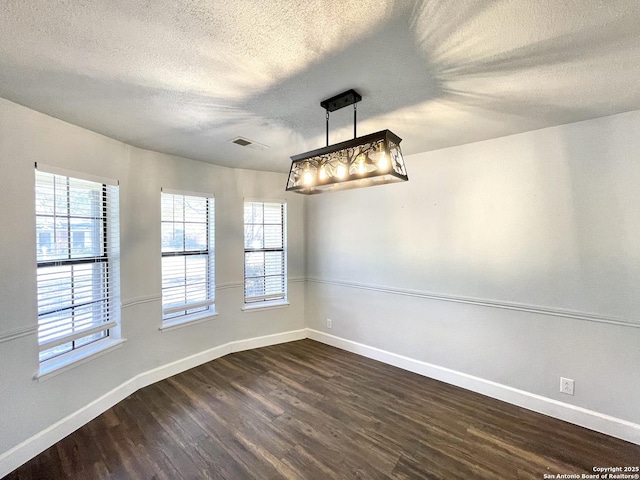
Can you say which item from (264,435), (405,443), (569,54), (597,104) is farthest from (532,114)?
(264,435)

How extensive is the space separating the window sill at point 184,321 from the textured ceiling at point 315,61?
221 cm

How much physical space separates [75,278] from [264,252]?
7.30 feet

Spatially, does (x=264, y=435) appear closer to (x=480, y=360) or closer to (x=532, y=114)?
(x=480, y=360)

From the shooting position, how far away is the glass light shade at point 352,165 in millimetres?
1719

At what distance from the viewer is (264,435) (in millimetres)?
2256

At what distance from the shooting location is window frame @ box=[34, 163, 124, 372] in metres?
2.19

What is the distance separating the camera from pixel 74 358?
2.36 metres

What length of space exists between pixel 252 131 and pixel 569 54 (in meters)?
2.25

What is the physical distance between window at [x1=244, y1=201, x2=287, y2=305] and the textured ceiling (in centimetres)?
183

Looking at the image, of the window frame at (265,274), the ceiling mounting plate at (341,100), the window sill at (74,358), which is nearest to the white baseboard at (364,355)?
the window sill at (74,358)

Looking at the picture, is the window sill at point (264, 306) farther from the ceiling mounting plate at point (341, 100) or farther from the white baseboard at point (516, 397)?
the ceiling mounting plate at point (341, 100)

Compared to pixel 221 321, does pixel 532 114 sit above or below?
above

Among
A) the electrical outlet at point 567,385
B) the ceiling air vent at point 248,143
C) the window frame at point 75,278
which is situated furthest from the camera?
the ceiling air vent at point 248,143

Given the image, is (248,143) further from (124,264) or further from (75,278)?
(75,278)
